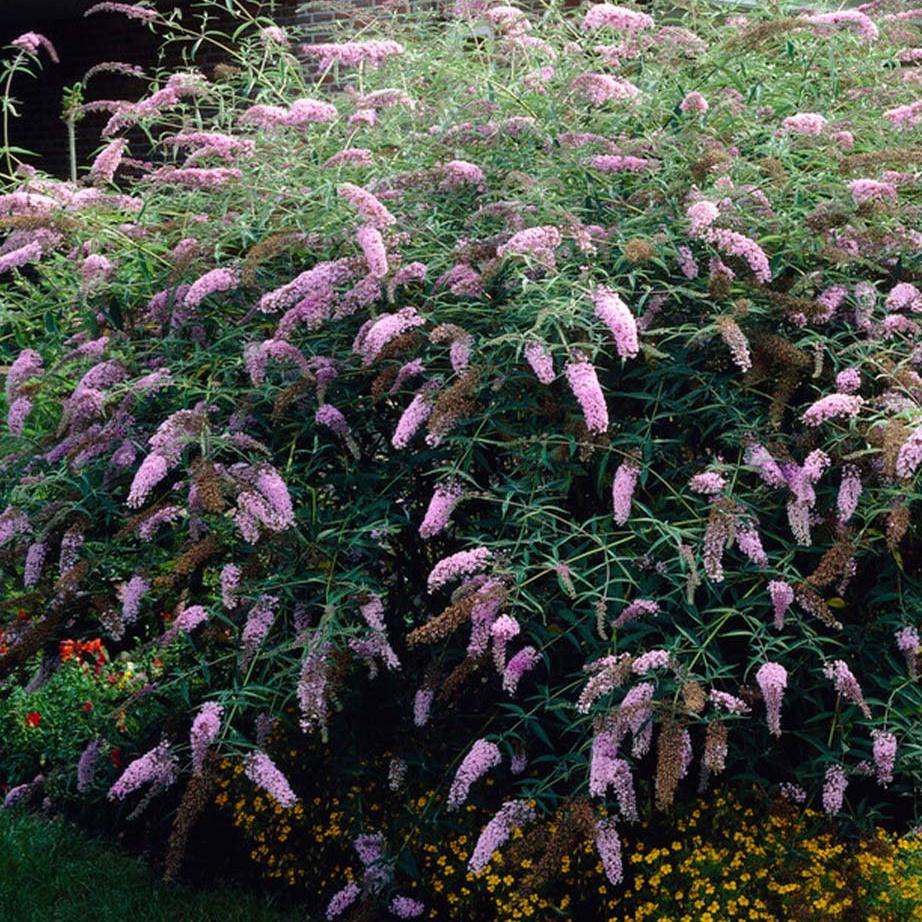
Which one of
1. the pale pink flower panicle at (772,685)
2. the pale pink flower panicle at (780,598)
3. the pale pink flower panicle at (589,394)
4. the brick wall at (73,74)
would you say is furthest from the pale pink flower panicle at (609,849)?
the brick wall at (73,74)

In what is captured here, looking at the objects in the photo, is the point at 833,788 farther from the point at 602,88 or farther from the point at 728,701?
the point at 602,88

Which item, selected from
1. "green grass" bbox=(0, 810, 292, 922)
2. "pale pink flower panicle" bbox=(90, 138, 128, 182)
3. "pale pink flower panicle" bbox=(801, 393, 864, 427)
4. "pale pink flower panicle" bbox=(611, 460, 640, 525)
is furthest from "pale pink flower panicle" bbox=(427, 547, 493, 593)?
"pale pink flower panicle" bbox=(90, 138, 128, 182)

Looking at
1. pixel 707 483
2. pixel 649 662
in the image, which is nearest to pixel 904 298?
pixel 707 483

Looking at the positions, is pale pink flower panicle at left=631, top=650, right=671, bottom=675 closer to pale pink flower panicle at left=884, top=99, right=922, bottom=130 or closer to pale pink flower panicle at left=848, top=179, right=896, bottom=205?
pale pink flower panicle at left=848, top=179, right=896, bottom=205

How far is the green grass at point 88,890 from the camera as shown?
4.79 metres

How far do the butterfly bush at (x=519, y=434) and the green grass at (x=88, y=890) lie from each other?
35cm

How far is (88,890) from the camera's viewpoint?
16.4 feet

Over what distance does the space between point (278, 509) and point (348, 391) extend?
566 millimetres

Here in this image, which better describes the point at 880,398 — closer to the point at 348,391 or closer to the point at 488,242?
the point at 488,242

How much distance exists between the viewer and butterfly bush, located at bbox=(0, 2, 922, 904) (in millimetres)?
3959

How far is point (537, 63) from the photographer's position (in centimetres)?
537

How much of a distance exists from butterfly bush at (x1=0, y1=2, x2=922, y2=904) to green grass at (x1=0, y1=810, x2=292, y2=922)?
347 millimetres

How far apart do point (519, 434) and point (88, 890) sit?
7.10ft

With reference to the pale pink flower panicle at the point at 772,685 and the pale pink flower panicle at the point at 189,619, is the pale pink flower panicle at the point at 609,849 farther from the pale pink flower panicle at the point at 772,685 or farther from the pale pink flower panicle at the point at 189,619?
the pale pink flower panicle at the point at 189,619
